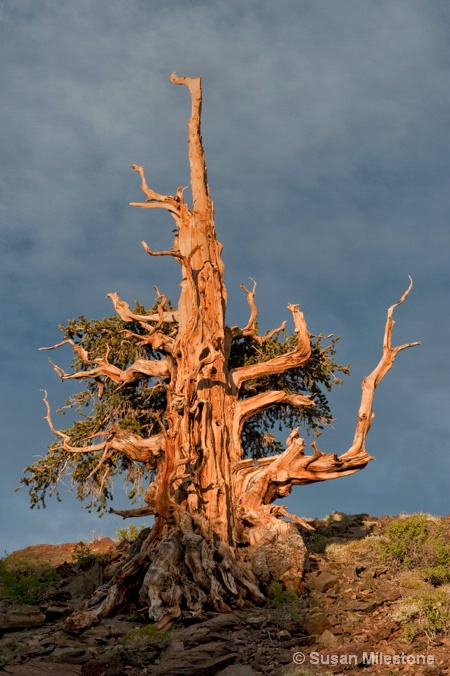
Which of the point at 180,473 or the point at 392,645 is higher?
the point at 180,473

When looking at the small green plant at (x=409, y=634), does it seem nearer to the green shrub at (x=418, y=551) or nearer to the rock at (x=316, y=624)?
the rock at (x=316, y=624)

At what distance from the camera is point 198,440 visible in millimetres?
16672

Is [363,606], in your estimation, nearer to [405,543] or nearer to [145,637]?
[405,543]

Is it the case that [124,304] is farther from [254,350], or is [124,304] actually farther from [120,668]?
[120,668]

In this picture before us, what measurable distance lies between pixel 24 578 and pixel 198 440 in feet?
16.5

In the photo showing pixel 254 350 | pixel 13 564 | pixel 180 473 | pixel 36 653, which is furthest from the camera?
pixel 254 350

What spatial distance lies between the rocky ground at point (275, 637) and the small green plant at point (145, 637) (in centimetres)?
2

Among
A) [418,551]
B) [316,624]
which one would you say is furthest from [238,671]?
[418,551]

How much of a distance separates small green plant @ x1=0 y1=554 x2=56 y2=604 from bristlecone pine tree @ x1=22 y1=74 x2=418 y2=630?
168 cm

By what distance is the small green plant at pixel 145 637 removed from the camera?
1206 centimetres

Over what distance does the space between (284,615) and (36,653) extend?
4225 millimetres

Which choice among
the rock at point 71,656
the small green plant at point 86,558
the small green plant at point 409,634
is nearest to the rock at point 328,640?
the small green plant at point 409,634

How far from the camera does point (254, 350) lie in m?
21.8

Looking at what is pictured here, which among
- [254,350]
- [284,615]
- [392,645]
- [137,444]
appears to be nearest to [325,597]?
[284,615]
